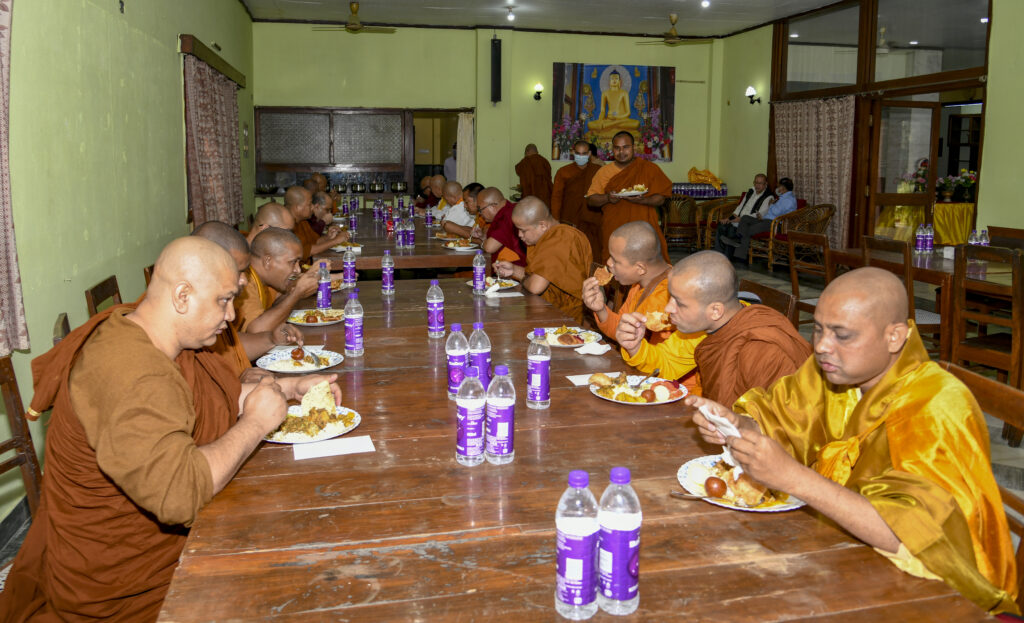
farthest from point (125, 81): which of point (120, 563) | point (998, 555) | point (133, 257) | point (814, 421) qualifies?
point (998, 555)

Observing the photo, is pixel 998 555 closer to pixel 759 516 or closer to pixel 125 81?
pixel 759 516

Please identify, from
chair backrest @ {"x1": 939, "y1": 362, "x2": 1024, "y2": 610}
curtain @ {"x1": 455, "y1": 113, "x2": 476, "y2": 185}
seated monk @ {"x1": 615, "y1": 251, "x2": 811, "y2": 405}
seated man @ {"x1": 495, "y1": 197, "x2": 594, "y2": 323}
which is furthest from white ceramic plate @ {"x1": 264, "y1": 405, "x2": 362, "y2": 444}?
curtain @ {"x1": 455, "y1": 113, "x2": 476, "y2": 185}

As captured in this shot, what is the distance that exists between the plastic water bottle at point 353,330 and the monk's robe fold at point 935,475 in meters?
1.76

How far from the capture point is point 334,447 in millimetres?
2064

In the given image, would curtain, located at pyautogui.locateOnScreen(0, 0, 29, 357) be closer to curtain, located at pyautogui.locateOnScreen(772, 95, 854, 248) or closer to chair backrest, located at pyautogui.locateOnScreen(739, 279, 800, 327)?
chair backrest, located at pyautogui.locateOnScreen(739, 279, 800, 327)

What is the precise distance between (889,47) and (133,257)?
9.03 m

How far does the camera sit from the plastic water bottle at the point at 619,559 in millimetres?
1294

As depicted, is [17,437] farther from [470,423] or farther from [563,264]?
[563,264]

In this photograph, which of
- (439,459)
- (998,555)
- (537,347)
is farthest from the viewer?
(537,347)

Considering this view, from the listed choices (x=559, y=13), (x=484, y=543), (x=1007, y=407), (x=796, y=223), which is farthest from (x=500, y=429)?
(x=559, y=13)

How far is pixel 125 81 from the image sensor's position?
511cm

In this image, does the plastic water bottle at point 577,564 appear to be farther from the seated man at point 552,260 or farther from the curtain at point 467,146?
the curtain at point 467,146

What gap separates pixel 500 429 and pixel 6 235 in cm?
236

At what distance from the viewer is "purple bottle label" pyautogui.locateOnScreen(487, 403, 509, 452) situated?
190 centimetres
